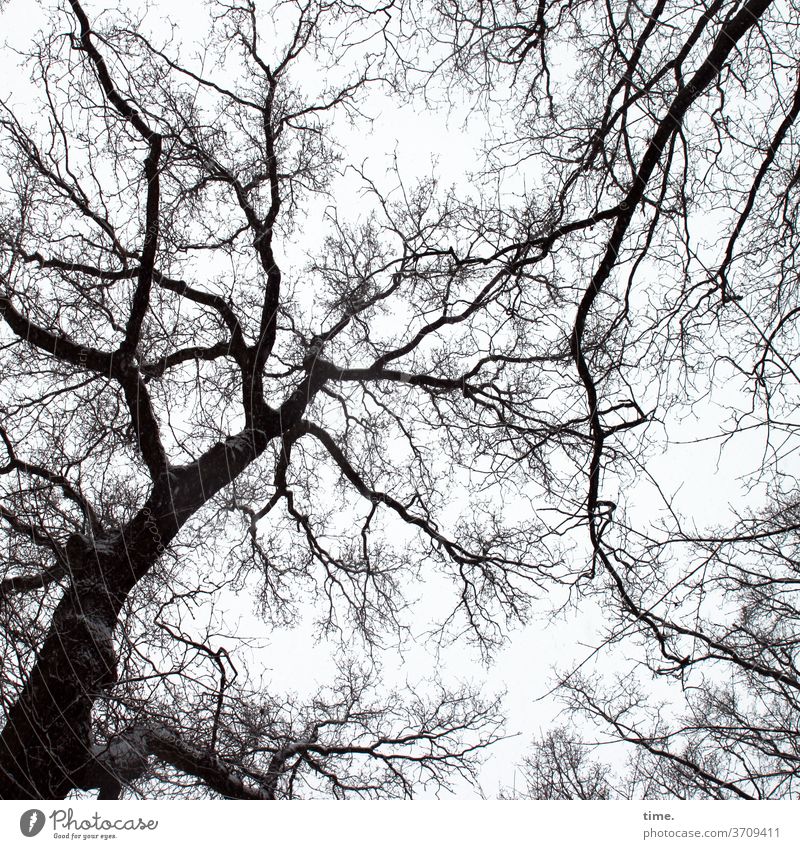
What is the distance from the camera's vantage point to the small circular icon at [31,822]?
1.45 m

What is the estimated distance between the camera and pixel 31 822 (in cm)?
146

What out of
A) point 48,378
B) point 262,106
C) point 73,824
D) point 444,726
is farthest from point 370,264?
point 73,824

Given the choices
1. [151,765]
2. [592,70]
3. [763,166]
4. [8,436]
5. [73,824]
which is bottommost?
[73,824]

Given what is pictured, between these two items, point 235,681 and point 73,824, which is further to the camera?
point 235,681

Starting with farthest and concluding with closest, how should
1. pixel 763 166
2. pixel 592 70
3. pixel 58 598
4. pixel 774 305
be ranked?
pixel 592 70 → pixel 774 305 → pixel 763 166 → pixel 58 598

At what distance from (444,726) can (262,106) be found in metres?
1.78

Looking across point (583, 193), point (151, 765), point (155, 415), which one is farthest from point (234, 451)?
point (583, 193)

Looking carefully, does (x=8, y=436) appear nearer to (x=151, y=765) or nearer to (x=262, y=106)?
(x=151, y=765)

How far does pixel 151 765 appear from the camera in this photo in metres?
1.54

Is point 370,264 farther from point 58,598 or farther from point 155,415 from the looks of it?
point 58,598

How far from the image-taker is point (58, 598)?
1439 mm

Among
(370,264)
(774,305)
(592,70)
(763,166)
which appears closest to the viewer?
(763,166)

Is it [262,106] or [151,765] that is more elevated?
[262,106]

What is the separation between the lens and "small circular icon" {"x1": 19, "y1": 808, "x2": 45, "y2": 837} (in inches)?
57.2
